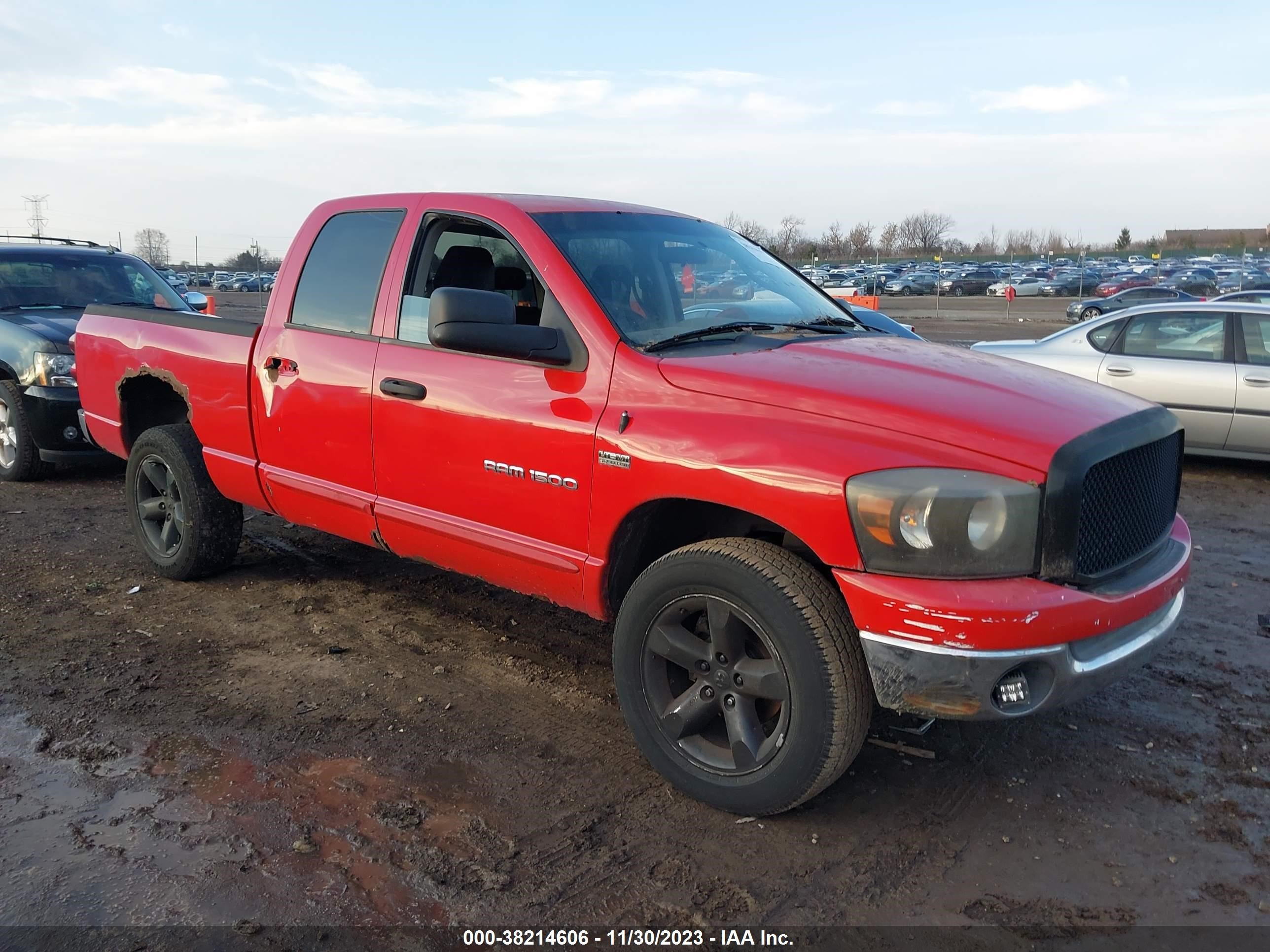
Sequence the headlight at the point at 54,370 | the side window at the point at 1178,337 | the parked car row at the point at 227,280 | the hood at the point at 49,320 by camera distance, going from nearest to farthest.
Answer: the headlight at the point at 54,370 → the hood at the point at 49,320 → the side window at the point at 1178,337 → the parked car row at the point at 227,280

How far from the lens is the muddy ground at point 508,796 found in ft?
9.25

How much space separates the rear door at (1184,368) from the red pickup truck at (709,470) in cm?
539

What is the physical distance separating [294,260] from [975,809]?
3.72 m

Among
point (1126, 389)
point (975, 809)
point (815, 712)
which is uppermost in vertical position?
point (1126, 389)

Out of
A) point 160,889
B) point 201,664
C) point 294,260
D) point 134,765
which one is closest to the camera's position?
point 160,889

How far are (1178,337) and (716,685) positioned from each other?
7.49m

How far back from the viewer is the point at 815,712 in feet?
9.64

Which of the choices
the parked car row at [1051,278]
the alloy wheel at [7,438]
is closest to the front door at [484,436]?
the alloy wheel at [7,438]

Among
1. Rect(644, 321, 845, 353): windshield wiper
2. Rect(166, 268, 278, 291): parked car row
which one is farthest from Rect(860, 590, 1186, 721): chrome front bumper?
Rect(166, 268, 278, 291): parked car row

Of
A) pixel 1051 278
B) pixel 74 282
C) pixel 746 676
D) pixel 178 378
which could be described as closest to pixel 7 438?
pixel 74 282

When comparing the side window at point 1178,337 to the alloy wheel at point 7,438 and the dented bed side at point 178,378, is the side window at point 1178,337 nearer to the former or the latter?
the dented bed side at point 178,378

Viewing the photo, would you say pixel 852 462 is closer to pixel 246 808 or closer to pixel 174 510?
pixel 246 808

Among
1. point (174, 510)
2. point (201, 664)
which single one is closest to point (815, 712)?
point (201, 664)

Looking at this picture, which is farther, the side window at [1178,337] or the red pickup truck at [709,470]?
the side window at [1178,337]
